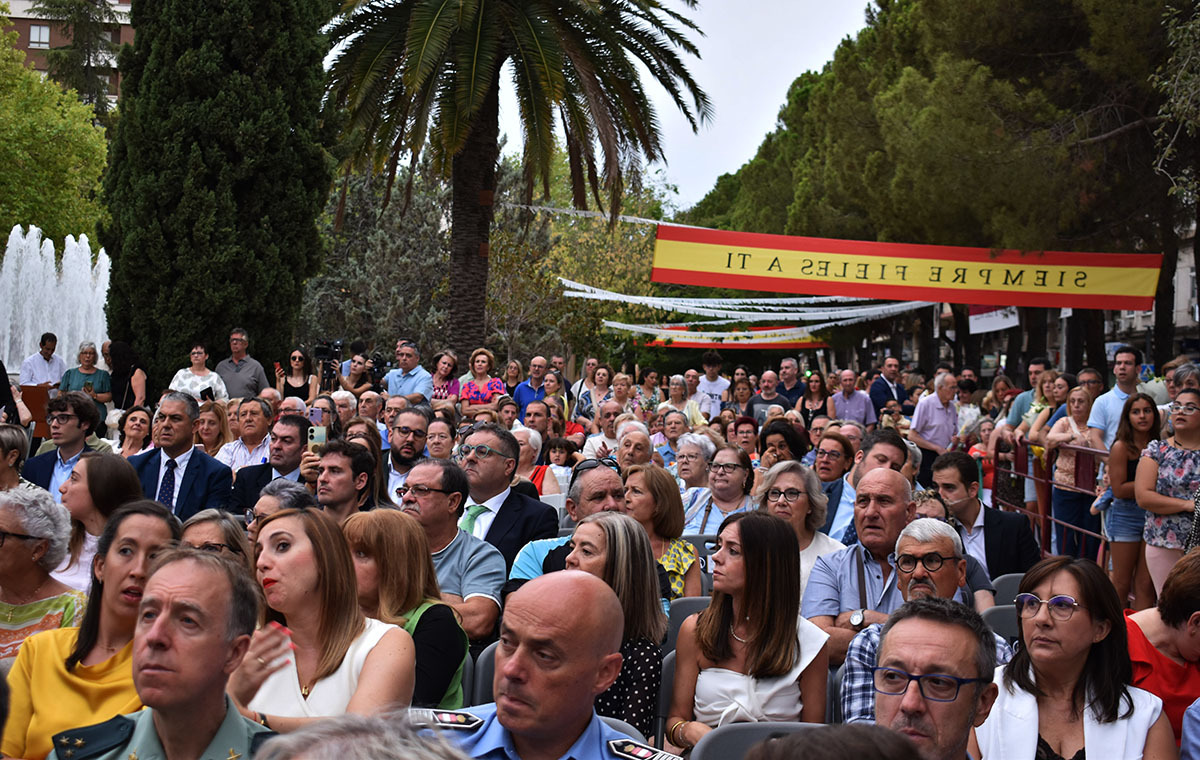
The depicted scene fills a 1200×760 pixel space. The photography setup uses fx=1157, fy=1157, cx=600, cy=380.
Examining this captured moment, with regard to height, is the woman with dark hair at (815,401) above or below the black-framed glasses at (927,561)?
above

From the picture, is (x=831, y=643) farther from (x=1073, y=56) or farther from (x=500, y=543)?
(x=1073, y=56)

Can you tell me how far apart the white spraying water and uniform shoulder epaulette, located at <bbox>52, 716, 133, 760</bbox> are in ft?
79.6

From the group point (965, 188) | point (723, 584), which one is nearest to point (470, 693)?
point (723, 584)

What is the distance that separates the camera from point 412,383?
12531 mm

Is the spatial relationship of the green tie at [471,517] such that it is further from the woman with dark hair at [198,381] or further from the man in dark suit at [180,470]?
the woman with dark hair at [198,381]

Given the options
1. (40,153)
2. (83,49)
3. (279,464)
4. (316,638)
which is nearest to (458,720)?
(316,638)

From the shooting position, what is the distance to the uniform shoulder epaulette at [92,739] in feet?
9.55

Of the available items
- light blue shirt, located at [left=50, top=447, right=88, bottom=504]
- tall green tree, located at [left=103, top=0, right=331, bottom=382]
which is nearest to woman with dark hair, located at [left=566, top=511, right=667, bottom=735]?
light blue shirt, located at [left=50, top=447, right=88, bottom=504]

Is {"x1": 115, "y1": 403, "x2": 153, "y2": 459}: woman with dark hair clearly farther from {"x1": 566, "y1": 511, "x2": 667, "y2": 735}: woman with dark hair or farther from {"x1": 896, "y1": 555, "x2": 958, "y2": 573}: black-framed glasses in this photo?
{"x1": 896, "y1": 555, "x2": 958, "y2": 573}: black-framed glasses

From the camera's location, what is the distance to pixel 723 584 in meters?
4.54

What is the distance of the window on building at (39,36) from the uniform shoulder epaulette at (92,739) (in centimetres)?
8081

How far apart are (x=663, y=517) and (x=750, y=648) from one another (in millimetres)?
1795

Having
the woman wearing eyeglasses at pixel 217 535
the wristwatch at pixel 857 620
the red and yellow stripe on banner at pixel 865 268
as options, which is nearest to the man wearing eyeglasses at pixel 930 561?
the wristwatch at pixel 857 620

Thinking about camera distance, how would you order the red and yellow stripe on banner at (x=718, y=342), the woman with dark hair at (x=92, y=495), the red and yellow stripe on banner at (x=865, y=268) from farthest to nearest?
the red and yellow stripe on banner at (x=718, y=342) < the red and yellow stripe on banner at (x=865, y=268) < the woman with dark hair at (x=92, y=495)
